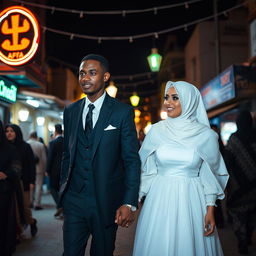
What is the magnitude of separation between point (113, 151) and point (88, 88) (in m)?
0.58

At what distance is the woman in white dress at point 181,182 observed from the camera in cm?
304

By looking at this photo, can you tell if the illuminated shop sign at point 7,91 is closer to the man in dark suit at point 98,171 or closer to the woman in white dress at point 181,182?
the woman in white dress at point 181,182

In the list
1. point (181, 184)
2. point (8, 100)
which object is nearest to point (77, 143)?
point (181, 184)

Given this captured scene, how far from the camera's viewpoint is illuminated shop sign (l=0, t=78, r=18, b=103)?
10.5 metres

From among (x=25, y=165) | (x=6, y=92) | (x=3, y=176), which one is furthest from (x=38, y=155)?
(x=3, y=176)

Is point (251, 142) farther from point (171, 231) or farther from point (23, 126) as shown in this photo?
point (23, 126)

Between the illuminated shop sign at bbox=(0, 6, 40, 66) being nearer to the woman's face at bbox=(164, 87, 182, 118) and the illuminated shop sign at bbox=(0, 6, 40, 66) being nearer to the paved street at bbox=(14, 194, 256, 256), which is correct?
the paved street at bbox=(14, 194, 256, 256)

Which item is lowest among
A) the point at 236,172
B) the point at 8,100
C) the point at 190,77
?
the point at 236,172

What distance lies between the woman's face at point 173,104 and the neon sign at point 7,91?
323 inches

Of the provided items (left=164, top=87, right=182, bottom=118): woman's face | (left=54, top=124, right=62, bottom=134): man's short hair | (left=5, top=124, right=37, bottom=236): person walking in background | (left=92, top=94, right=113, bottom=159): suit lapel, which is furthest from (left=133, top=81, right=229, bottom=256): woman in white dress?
(left=54, top=124, right=62, bottom=134): man's short hair

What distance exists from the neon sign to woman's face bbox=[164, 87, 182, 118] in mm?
8193

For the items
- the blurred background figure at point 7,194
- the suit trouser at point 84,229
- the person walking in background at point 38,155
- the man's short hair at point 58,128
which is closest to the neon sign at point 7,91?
the person walking in background at point 38,155

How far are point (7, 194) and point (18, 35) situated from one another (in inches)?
187

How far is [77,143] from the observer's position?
2875mm
